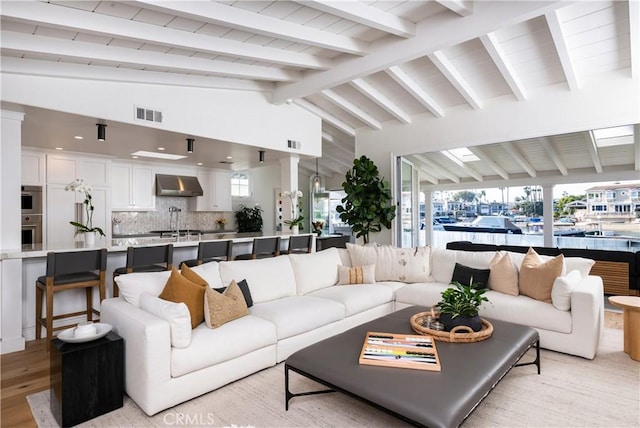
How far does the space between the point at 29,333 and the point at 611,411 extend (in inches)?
198

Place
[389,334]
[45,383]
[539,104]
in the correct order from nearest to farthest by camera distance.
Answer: [389,334]
[45,383]
[539,104]

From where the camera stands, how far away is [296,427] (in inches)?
84.4

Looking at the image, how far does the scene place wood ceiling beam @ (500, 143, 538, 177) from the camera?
6885 mm

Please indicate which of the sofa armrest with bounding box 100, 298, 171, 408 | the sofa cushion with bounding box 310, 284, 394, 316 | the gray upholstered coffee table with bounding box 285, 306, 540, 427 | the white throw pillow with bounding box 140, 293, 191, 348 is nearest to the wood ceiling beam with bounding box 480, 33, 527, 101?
the sofa cushion with bounding box 310, 284, 394, 316

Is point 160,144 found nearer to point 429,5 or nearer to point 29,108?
point 29,108

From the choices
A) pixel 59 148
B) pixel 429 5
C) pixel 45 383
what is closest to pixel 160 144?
pixel 59 148

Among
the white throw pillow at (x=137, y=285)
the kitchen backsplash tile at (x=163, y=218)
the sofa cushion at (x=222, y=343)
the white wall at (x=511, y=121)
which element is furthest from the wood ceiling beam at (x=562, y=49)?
the kitchen backsplash tile at (x=163, y=218)

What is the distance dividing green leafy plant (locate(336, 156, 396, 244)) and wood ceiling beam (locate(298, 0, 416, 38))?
2.93m

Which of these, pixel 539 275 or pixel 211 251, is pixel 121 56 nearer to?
pixel 211 251

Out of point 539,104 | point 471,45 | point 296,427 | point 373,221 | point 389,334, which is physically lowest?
point 296,427

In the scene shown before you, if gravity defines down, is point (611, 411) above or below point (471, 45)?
below

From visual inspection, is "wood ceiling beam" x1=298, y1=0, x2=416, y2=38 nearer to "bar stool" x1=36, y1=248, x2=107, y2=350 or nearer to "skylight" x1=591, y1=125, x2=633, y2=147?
"bar stool" x1=36, y1=248, x2=107, y2=350

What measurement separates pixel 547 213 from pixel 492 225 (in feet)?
3.35

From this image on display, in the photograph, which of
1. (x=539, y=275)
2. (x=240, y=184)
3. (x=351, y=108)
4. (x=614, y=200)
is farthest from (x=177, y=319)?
(x=240, y=184)
